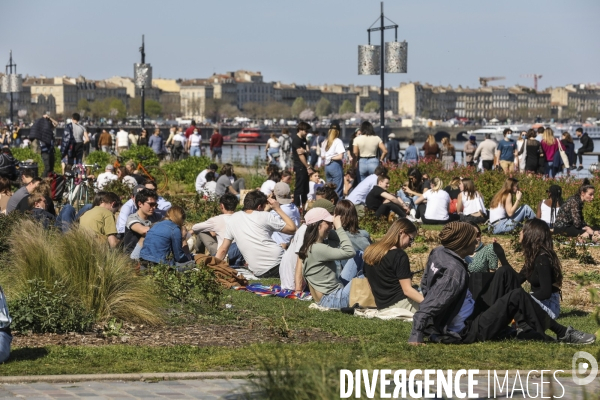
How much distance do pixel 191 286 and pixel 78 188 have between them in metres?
9.61

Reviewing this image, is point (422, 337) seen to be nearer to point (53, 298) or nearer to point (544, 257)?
point (544, 257)

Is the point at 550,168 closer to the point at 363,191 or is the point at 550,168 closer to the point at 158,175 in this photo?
the point at 363,191

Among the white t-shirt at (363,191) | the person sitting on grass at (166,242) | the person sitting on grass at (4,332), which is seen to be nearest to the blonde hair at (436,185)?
the white t-shirt at (363,191)

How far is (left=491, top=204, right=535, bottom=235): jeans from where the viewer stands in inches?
596

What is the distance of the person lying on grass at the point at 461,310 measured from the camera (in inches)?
302

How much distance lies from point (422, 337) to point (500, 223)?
7.93 m

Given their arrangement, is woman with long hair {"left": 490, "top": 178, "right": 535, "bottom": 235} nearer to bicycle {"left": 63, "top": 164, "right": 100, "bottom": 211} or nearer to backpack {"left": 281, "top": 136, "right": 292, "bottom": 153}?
bicycle {"left": 63, "top": 164, "right": 100, "bottom": 211}

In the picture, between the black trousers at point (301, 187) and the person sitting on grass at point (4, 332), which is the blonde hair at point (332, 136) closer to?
the black trousers at point (301, 187)

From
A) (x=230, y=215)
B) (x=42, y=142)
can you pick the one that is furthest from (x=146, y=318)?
(x=42, y=142)

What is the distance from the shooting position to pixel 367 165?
18875 mm

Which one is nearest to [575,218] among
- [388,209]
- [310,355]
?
[388,209]

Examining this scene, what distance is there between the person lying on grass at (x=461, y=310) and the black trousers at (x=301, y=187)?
32.7 feet

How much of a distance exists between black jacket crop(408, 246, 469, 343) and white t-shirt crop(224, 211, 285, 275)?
13.5 feet

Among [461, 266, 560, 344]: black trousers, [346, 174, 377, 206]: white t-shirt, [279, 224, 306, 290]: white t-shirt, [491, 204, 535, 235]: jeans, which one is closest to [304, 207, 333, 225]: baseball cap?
[279, 224, 306, 290]: white t-shirt
